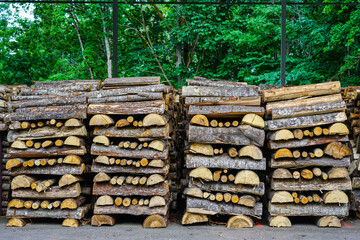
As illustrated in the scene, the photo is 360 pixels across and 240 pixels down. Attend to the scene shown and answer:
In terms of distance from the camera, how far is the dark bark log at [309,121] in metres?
5.34

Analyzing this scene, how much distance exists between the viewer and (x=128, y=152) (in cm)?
552

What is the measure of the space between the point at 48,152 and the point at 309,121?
5080mm

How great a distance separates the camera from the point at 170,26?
16031mm

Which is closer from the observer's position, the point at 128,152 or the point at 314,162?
the point at 314,162

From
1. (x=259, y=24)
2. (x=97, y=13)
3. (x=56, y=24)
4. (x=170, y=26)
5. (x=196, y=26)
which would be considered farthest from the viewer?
(x=56, y=24)

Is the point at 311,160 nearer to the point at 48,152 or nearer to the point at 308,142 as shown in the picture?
the point at 308,142

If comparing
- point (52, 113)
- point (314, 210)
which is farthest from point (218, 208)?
point (52, 113)

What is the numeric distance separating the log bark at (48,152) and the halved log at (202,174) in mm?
2229

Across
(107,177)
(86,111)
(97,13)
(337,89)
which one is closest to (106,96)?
(86,111)

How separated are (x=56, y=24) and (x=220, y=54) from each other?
10.1 meters

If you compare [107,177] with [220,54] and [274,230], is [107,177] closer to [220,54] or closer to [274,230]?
[274,230]

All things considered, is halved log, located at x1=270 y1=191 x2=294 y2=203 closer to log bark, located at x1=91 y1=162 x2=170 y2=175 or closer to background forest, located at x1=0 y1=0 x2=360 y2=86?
log bark, located at x1=91 y1=162 x2=170 y2=175

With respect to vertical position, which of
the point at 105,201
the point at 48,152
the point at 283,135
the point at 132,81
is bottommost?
the point at 105,201

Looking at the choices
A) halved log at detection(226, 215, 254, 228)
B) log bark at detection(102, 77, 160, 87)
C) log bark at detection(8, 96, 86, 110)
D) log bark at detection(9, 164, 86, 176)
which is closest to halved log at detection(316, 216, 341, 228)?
halved log at detection(226, 215, 254, 228)
